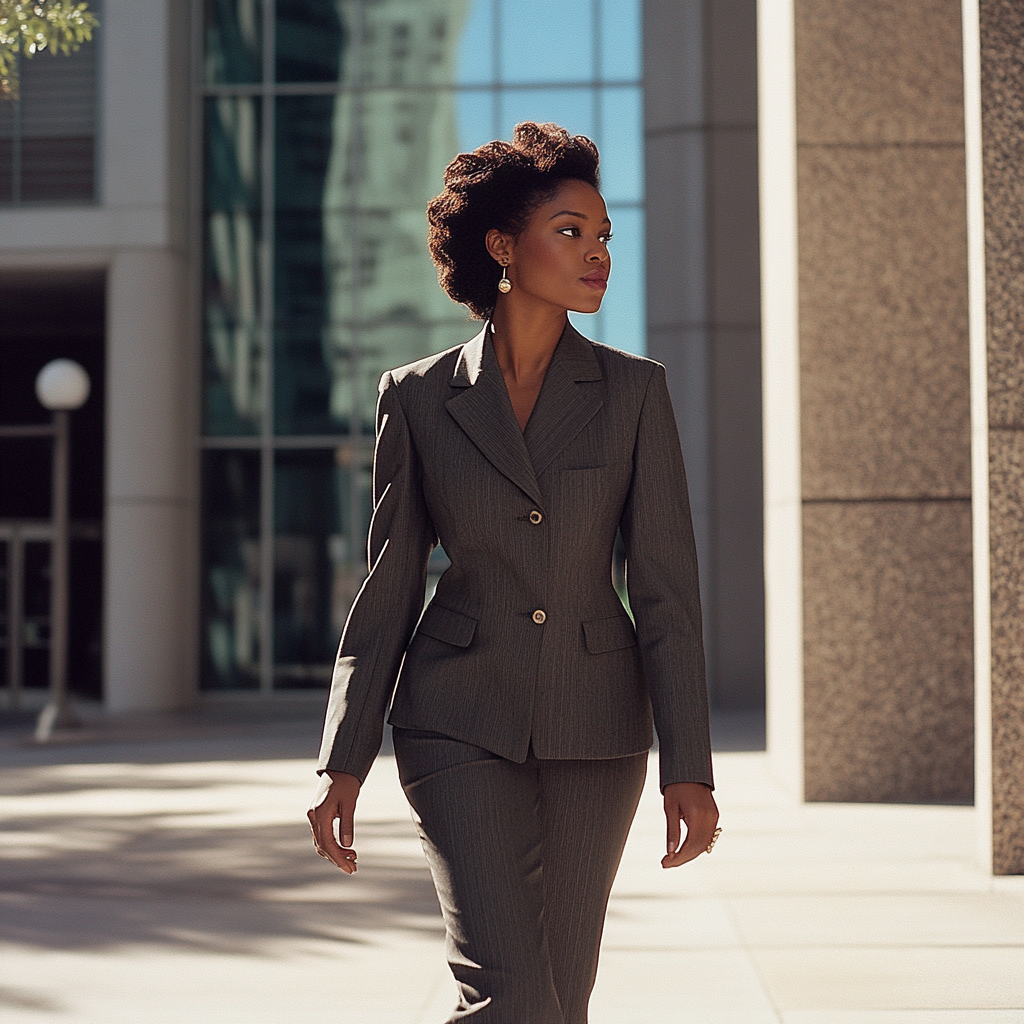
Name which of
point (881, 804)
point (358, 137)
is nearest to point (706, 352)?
point (358, 137)

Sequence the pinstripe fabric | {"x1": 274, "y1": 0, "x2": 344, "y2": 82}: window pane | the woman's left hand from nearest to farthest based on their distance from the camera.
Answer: the pinstripe fabric < the woman's left hand < {"x1": 274, "y1": 0, "x2": 344, "y2": 82}: window pane

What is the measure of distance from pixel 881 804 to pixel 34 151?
12664 mm

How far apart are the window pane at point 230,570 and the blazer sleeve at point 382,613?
50.4ft

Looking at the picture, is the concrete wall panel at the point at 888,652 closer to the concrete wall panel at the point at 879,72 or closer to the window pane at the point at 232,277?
the concrete wall panel at the point at 879,72

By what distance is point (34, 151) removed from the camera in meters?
17.6

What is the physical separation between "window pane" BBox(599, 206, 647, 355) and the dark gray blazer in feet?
49.0

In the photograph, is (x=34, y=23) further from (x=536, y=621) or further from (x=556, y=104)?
(x=556, y=104)

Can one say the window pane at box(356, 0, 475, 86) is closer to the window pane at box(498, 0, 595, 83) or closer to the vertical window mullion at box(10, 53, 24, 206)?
the window pane at box(498, 0, 595, 83)

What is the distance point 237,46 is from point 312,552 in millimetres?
5845

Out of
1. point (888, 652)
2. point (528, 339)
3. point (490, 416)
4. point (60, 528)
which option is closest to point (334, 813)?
point (490, 416)

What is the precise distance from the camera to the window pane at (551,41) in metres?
18.0

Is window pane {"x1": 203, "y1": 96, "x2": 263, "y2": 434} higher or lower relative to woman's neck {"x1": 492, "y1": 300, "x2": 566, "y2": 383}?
higher

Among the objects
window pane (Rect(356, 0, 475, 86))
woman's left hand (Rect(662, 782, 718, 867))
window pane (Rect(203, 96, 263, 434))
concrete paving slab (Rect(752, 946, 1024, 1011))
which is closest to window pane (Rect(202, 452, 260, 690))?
window pane (Rect(203, 96, 263, 434))

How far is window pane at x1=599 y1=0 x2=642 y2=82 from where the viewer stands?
58.9ft
